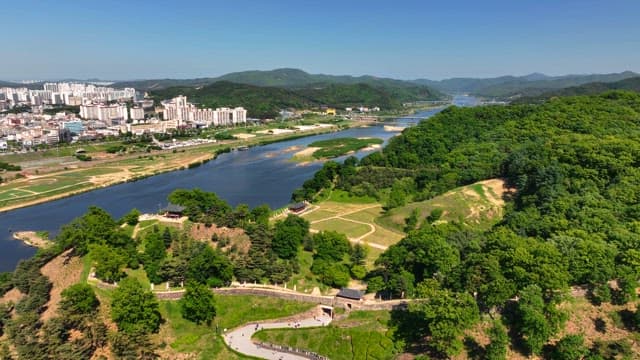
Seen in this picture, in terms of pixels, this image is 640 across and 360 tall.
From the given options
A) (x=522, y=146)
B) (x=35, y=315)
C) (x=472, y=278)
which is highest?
(x=522, y=146)

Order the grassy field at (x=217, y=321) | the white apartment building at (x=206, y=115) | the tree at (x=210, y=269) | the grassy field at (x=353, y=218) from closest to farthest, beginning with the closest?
the grassy field at (x=217, y=321), the tree at (x=210, y=269), the grassy field at (x=353, y=218), the white apartment building at (x=206, y=115)

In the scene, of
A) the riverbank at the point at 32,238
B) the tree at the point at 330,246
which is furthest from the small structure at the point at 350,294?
the riverbank at the point at 32,238

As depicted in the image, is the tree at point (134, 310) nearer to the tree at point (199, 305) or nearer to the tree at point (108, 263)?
the tree at point (199, 305)

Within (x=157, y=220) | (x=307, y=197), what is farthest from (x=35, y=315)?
(x=307, y=197)

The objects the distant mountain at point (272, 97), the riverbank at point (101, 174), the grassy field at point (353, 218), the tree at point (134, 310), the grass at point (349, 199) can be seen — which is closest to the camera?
the tree at point (134, 310)

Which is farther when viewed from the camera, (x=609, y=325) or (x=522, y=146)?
(x=522, y=146)

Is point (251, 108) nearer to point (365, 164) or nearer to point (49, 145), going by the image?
point (49, 145)
